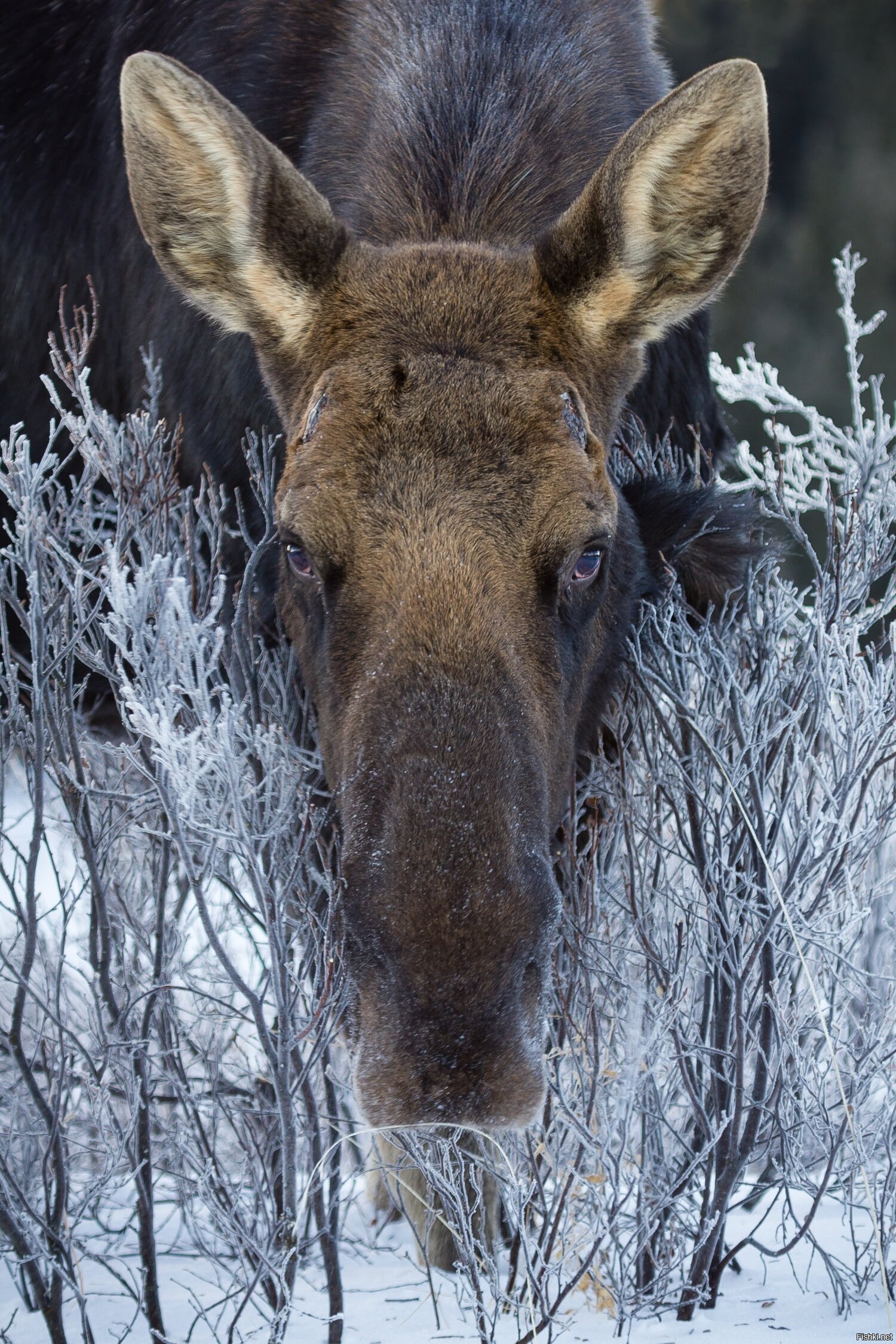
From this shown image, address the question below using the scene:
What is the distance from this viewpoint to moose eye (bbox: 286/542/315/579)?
2.88m

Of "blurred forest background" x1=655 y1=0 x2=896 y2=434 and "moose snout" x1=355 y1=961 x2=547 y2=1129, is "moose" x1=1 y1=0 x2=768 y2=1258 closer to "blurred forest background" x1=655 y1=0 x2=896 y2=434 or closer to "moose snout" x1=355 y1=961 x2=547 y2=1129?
"moose snout" x1=355 y1=961 x2=547 y2=1129

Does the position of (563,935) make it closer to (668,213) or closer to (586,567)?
(586,567)

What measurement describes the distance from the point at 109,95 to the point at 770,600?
8.18 ft

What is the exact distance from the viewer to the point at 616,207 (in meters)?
2.98

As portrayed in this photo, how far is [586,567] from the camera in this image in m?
2.88

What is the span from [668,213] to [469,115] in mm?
798

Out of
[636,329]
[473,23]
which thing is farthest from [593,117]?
[636,329]

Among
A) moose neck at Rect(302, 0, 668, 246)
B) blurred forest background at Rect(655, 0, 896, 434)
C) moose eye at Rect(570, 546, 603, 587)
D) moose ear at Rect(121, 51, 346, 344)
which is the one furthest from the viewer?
blurred forest background at Rect(655, 0, 896, 434)

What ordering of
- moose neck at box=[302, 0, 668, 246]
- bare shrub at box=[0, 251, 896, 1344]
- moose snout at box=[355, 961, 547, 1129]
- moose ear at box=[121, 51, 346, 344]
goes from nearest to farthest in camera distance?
1. moose snout at box=[355, 961, 547, 1129]
2. moose ear at box=[121, 51, 346, 344]
3. bare shrub at box=[0, 251, 896, 1344]
4. moose neck at box=[302, 0, 668, 246]

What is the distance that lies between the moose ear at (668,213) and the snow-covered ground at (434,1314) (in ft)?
7.17

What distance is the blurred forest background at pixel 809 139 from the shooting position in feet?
45.6

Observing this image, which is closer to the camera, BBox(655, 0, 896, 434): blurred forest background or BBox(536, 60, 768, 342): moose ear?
BBox(536, 60, 768, 342): moose ear

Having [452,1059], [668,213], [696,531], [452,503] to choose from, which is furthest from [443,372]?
[452,1059]

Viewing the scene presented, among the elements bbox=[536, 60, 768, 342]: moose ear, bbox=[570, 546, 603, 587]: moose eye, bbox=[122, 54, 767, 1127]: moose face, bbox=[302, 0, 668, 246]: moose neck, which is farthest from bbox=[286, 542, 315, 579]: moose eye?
bbox=[302, 0, 668, 246]: moose neck
